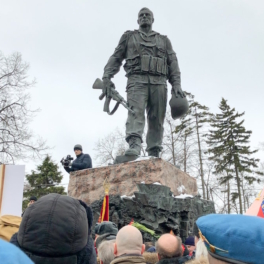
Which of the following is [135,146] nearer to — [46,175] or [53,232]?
[53,232]

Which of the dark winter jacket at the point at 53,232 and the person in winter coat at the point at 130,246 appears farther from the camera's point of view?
the person in winter coat at the point at 130,246

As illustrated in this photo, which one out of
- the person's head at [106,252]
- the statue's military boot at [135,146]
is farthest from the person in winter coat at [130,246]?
the statue's military boot at [135,146]

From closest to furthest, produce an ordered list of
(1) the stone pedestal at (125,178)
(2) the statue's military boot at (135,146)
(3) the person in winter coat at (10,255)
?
(3) the person in winter coat at (10,255), (1) the stone pedestal at (125,178), (2) the statue's military boot at (135,146)

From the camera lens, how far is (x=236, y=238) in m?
1.09

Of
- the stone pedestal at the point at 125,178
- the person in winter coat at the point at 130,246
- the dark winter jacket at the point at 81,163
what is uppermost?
the dark winter jacket at the point at 81,163

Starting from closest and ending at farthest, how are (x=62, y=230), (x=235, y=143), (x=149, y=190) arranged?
(x=62, y=230), (x=149, y=190), (x=235, y=143)

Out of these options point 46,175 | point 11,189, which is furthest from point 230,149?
point 11,189

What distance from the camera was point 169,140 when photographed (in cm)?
2561

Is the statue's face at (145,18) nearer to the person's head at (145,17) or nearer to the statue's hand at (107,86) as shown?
the person's head at (145,17)

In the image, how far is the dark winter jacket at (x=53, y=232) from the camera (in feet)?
4.72

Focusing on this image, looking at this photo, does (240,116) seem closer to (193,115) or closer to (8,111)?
(193,115)

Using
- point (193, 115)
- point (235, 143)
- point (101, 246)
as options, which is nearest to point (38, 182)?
point (193, 115)

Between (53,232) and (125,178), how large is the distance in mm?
4443

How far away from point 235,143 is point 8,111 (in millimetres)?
17596
